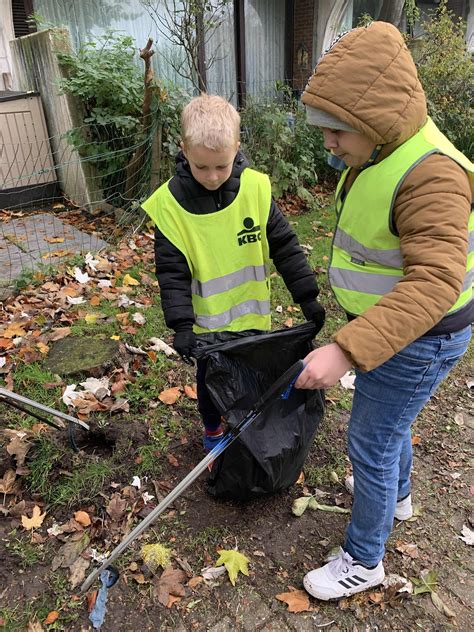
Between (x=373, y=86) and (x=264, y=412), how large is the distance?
1.20m

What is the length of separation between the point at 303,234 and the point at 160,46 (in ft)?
15.9

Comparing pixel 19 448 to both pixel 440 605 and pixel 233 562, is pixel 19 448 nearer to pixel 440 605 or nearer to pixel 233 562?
pixel 233 562

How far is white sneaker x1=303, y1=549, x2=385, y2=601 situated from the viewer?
1.86 metres

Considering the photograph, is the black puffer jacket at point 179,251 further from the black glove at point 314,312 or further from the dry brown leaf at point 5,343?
the dry brown leaf at point 5,343

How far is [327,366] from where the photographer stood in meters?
1.27

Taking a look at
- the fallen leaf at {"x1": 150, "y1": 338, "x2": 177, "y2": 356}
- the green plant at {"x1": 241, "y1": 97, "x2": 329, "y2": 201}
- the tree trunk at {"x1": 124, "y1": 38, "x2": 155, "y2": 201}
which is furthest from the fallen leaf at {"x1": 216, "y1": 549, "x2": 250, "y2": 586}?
the green plant at {"x1": 241, "y1": 97, "x2": 329, "y2": 201}

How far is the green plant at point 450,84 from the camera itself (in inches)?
297

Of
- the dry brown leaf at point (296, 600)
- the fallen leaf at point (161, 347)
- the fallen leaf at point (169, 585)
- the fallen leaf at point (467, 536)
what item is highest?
the fallen leaf at point (169, 585)

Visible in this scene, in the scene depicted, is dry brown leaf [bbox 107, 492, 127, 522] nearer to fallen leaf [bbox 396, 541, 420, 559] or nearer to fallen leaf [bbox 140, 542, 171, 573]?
fallen leaf [bbox 140, 542, 171, 573]

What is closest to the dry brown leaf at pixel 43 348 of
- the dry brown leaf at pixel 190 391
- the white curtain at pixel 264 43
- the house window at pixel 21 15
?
the dry brown leaf at pixel 190 391

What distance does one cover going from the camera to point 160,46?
8.16 m

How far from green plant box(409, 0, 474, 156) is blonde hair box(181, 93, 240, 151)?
6.84 m

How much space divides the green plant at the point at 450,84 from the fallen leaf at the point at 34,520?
766 cm

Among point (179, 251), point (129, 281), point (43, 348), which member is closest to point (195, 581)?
point (179, 251)
